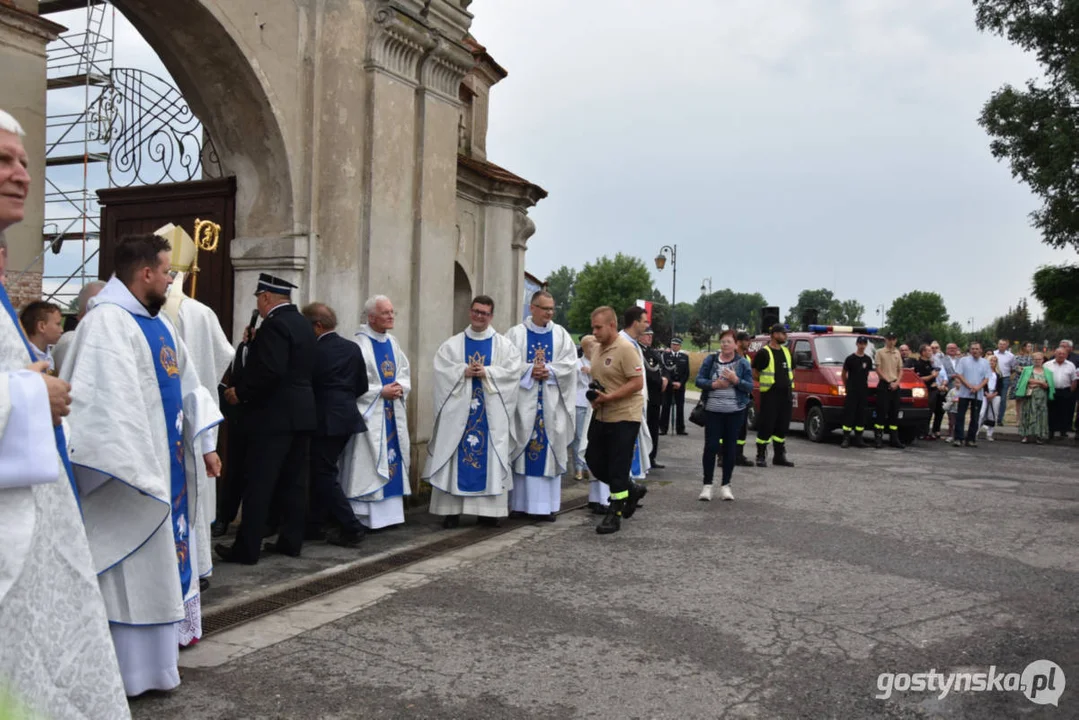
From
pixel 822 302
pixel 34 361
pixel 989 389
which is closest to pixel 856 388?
pixel 989 389

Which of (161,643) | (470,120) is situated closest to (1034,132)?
(470,120)

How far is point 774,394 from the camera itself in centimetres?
1269

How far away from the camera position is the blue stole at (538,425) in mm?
8547

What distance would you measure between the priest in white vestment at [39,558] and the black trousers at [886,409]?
15.1 m

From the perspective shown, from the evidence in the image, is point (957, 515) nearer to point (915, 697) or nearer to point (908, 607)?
point (908, 607)

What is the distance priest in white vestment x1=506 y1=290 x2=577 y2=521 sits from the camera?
28.1ft

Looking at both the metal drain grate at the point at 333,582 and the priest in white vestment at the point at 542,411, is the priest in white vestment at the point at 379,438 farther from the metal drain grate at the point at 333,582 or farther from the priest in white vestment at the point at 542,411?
the priest in white vestment at the point at 542,411

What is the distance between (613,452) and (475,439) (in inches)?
48.5

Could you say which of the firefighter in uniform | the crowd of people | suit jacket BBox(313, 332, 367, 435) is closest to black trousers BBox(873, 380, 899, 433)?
the crowd of people

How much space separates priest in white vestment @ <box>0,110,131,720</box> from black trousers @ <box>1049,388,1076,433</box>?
19945mm

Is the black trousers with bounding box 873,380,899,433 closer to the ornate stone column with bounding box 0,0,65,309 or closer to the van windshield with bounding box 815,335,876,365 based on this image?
the van windshield with bounding box 815,335,876,365

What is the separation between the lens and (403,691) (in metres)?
4.12

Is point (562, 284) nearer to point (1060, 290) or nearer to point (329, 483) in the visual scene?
point (1060, 290)

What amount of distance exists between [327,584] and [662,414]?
11.4 meters
